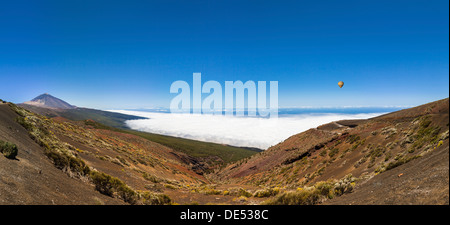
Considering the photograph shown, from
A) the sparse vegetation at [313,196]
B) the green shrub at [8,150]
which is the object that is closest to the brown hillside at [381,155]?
the sparse vegetation at [313,196]

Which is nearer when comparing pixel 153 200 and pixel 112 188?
pixel 112 188

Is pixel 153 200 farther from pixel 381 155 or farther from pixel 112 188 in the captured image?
Result: pixel 381 155

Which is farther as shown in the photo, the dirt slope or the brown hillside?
the brown hillside

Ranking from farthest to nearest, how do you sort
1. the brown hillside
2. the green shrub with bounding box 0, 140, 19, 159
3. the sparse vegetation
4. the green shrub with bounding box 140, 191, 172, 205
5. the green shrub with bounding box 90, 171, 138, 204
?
the green shrub with bounding box 140, 191, 172, 205, the green shrub with bounding box 90, 171, 138, 204, the sparse vegetation, the brown hillside, the green shrub with bounding box 0, 140, 19, 159

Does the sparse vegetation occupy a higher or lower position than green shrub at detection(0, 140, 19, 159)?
lower

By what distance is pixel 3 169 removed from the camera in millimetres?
7133

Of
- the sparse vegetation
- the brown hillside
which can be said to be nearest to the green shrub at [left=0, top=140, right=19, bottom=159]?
the sparse vegetation

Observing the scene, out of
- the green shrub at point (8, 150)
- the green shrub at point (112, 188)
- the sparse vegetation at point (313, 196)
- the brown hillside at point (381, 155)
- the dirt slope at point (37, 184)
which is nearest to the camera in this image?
the dirt slope at point (37, 184)

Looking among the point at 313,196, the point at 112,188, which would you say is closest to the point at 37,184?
the point at 112,188

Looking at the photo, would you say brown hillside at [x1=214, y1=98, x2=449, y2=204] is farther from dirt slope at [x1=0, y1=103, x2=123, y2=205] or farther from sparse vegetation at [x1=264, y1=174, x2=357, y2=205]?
dirt slope at [x1=0, y1=103, x2=123, y2=205]

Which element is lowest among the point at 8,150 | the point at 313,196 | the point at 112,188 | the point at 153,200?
the point at 153,200

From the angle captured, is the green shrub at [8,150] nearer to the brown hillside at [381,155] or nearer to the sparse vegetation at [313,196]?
the sparse vegetation at [313,196]

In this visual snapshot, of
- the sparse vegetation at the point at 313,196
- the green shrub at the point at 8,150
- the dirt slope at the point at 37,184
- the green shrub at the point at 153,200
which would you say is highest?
the green shrub at the point at 8,150
